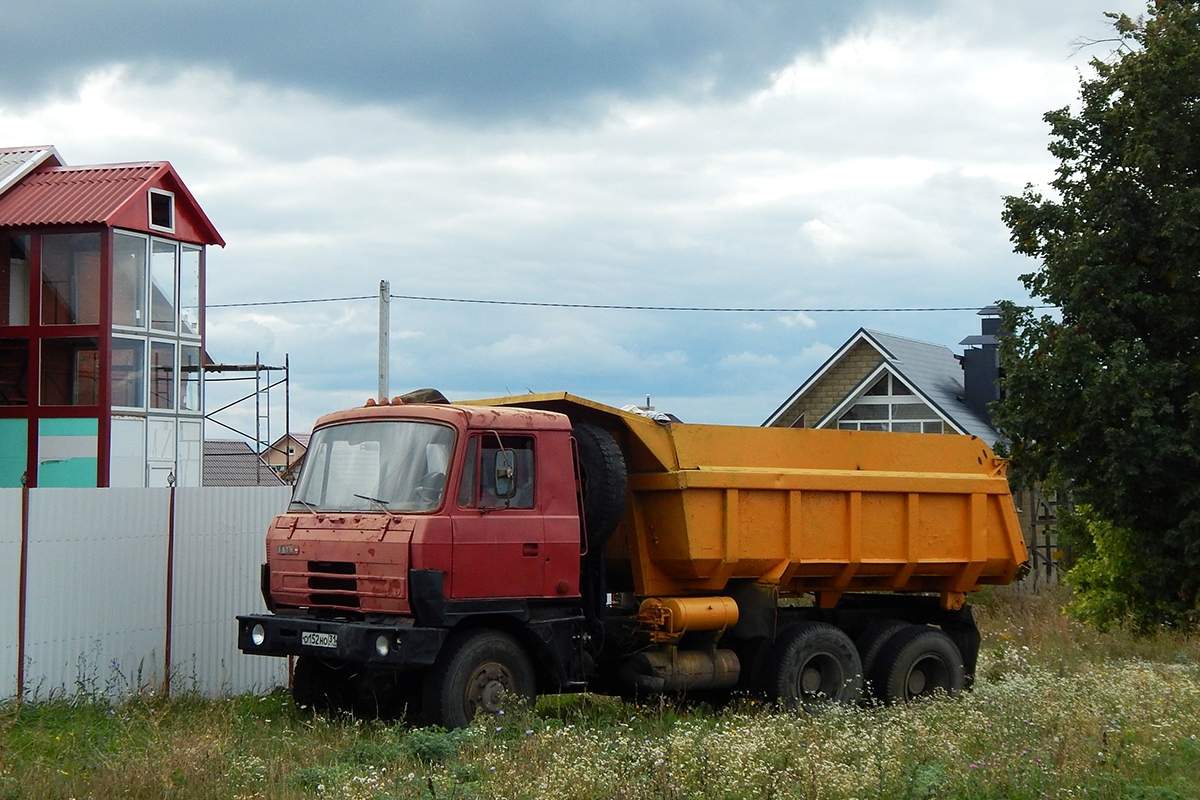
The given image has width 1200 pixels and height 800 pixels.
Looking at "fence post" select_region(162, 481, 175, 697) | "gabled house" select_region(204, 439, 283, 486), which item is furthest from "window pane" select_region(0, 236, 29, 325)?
"fence post" select_region(162, 481, 175, 697)

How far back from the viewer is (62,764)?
8.84 meters

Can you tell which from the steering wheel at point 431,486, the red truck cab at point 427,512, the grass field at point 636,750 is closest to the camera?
the grass field at point 636,750

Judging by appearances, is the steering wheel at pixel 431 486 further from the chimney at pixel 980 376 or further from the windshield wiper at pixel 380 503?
the chimney at pixel 980 376

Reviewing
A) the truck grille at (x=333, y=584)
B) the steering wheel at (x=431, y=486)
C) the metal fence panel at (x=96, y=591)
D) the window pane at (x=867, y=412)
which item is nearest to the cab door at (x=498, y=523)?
the steering wheel at (x=431, y=486)

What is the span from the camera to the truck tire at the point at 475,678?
32.8ft

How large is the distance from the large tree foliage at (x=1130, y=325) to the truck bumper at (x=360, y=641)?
11.9 meters

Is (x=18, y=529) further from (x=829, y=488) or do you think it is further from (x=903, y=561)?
Result: (x=903, y=561)

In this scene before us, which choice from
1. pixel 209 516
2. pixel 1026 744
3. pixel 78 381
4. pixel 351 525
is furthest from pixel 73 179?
pixel 1026 744

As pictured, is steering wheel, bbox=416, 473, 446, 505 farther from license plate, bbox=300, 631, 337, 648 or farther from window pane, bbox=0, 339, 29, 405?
window pane, bbox=0, 339, 29, 405

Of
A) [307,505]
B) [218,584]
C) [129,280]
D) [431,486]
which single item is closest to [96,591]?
[218,584]

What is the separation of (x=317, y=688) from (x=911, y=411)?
30057 mm

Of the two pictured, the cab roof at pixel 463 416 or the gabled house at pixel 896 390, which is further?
the gabled house at pixel 896 390

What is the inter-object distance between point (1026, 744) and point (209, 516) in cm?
794

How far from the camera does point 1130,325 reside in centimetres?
1905
